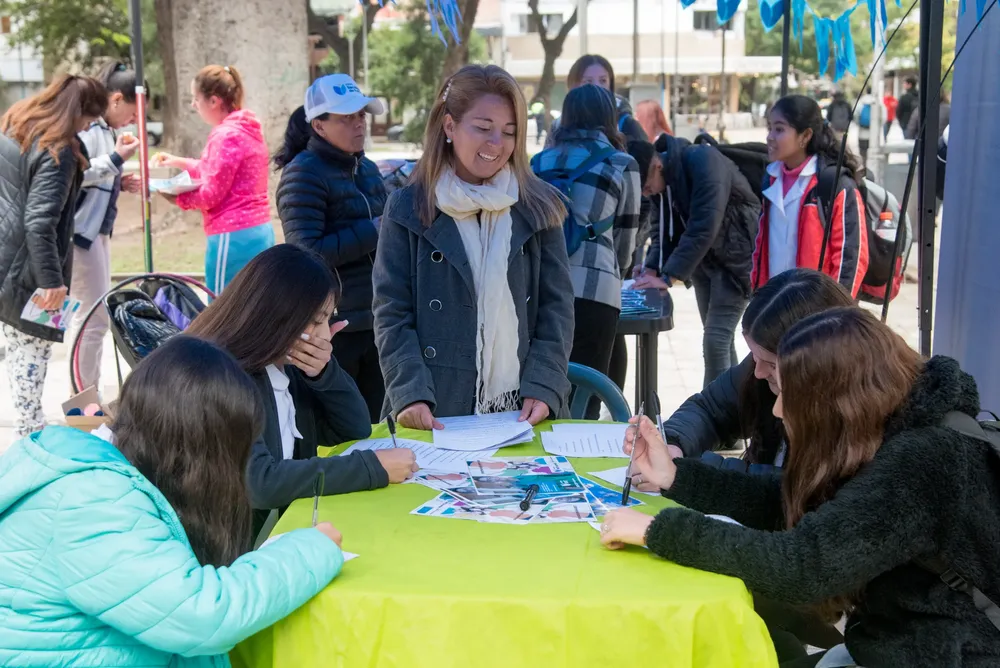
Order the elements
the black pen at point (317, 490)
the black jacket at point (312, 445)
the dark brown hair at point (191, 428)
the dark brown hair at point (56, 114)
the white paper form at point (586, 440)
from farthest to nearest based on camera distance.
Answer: the dark brown hair at point (56, 114), the white paper form at point (586, 440), the black jacket at point (312, 445), the black pen at point (317, 490), the dark brown hair at point (191, 428)

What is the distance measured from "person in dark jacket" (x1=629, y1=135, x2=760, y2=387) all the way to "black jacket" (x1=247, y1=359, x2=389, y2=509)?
2808 mm

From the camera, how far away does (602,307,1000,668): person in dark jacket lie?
187 centimetres

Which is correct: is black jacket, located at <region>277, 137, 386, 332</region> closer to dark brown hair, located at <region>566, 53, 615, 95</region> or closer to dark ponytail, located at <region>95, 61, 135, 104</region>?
dark brown hair, located at <region>566, 53, 615, 95</region>

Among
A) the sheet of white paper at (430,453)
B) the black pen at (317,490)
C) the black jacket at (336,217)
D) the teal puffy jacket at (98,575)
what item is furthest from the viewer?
the black jacket at (336,217)

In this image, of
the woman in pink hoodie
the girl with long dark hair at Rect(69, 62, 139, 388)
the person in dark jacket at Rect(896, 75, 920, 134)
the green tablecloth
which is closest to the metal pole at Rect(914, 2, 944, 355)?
the green tablecloth

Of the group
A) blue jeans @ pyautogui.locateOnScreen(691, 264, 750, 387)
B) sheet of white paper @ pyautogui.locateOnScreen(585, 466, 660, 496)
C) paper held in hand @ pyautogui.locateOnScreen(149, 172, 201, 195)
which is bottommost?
blue jeans @ pyautogui.locateOnScreen(691, 264, 750, 387)

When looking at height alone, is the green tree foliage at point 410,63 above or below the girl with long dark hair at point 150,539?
above

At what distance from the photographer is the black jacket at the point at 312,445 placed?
92.7 inches

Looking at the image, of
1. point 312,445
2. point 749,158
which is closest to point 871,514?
point 312,445

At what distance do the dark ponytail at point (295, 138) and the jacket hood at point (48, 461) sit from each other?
3056 millimetres

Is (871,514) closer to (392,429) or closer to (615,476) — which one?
(615,476)

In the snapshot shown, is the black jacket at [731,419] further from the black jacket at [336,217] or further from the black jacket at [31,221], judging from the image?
the black jacket at [31,221]

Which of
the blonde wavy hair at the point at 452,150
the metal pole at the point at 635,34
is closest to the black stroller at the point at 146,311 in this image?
the blonde wavy hair at the point at 452,150

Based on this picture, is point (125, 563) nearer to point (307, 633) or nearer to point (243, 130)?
point (307, 633)
